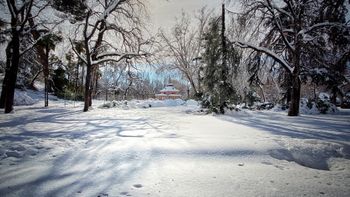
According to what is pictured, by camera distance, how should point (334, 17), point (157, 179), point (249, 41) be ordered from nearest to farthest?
point (157, 179)
point (334, 17)
point (249, 41)

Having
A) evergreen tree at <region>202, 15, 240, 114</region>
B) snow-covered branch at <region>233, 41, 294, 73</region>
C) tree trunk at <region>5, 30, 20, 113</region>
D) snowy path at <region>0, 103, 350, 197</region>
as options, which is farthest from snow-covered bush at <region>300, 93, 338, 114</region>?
tree trunk at <region>5, 30, 20, 113</region>

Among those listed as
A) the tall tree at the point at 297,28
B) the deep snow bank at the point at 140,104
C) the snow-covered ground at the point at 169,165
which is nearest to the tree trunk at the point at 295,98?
the tall tree at the point at 297,28

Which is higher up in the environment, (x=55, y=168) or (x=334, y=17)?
(x=334, y=17)

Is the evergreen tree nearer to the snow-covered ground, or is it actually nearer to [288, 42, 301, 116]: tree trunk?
[288, 42, 301, 116]: tree trunk

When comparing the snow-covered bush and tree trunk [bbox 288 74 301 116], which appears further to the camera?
the snow-covered bush

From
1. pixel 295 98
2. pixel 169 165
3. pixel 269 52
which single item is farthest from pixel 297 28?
pixel 169 165

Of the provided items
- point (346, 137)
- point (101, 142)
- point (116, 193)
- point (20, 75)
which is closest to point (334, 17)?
point (346, 137)

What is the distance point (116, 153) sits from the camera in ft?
14.3

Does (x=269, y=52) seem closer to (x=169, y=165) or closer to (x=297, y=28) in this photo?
(x=297, y=28)

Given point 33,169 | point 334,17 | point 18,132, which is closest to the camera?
point 33,169

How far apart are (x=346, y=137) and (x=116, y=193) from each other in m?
6.02

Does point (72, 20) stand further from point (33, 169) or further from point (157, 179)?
point (157, 179)

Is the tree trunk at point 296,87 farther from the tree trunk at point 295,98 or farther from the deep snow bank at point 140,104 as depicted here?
the deep snow bank at point 140,104

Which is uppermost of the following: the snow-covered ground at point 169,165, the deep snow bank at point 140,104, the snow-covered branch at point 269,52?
the snow-covered branch at point 269,52
